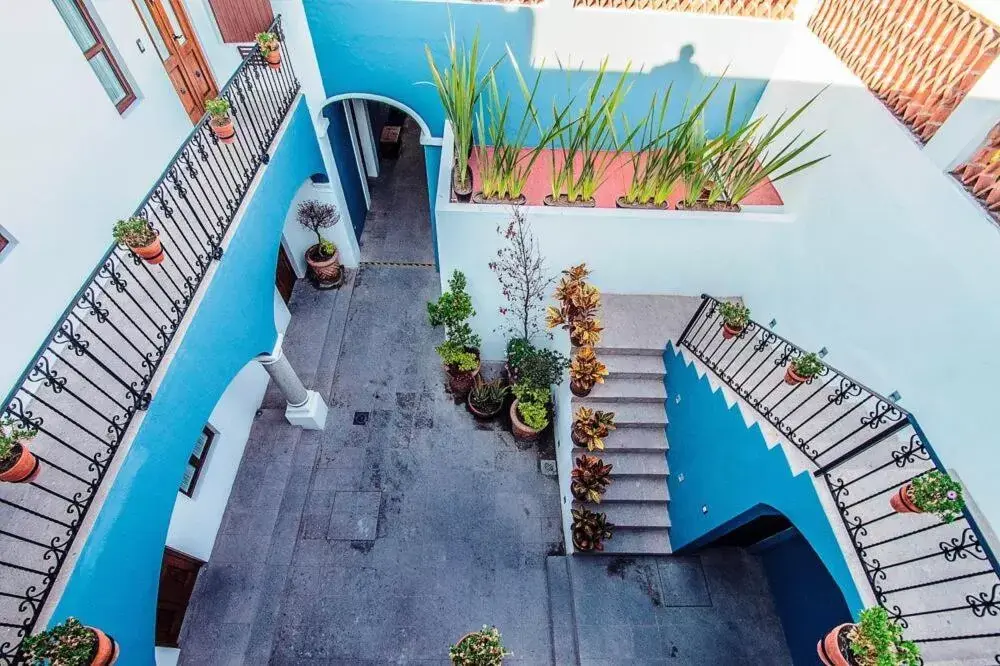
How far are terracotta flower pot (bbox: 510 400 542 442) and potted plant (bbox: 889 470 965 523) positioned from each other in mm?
3950

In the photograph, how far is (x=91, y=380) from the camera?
10.2 ft

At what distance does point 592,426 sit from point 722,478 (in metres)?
1.33

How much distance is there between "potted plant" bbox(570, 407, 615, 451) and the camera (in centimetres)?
511

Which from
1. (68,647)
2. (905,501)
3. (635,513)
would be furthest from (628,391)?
(68,647)

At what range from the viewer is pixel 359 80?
602cm

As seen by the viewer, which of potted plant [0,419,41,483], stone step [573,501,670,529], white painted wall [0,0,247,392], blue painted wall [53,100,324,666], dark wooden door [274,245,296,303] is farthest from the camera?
dark wooden door [274,245,296,303]

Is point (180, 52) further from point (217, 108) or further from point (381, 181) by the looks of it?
point (381, 181)

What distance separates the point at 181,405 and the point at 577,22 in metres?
5.45

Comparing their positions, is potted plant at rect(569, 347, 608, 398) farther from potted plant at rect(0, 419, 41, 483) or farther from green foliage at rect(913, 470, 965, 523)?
potted plant at rect(0, 419, 41, 483)

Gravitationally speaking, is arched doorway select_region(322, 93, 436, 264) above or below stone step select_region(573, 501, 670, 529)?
above

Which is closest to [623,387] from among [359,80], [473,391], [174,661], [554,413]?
[554,413]

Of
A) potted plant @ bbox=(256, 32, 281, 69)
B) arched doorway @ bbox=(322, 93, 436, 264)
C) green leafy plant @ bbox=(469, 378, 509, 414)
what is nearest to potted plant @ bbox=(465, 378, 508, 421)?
green leafy plant @ bbox=(469, 378, 509, 414)

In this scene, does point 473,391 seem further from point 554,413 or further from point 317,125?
point 317,125

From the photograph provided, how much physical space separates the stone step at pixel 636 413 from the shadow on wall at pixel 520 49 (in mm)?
3627
